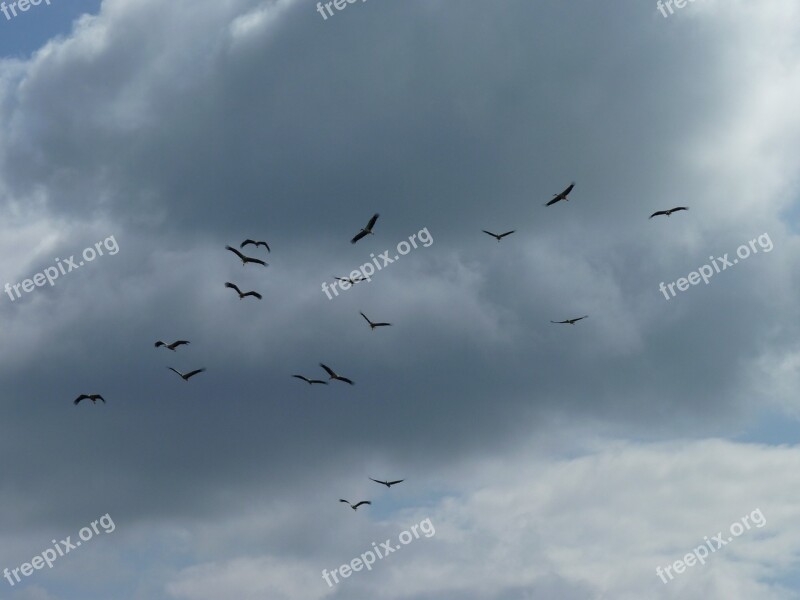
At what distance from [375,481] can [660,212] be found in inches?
2423

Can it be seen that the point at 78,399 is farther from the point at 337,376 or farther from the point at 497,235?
the point at 497,235

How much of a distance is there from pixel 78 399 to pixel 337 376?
129ft

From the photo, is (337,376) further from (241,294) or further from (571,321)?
(571,321)

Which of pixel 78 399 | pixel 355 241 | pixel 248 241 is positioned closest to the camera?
pixel 355 241

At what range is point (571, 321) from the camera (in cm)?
19575

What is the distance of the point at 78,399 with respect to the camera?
599ft

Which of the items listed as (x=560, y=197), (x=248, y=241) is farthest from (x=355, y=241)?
(x=560, y=197)

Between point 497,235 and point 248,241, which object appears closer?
point 248,241

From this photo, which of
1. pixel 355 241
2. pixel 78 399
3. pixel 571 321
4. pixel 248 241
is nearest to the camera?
pixel 355 241

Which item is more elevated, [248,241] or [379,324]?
[248,241]

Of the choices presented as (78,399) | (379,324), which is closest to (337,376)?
(379,324)

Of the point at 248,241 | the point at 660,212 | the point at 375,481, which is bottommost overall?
the point at 375,481

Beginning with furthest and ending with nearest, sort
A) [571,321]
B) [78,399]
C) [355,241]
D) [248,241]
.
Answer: [571,321] < [78,399] < [248,241] < [355,241]

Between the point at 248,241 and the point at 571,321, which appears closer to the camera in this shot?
the point at 248,241
